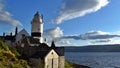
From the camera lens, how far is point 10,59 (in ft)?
162

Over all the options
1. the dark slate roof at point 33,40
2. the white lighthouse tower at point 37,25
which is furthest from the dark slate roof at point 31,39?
the white lighthouse tower at point 37,25

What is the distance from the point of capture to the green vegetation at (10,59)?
4638cm

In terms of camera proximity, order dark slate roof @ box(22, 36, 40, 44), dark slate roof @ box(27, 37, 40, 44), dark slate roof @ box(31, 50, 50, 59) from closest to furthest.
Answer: dark slate roof @ box(31, 50, 50, 59) → dark slate roof @ box(22, 36, 40, 44) → dark slate roof @ box(27, 37, 40, 44)

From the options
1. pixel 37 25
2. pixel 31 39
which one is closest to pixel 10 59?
pixel 31 39

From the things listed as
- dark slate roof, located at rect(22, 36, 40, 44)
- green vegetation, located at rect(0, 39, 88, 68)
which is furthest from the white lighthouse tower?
green vegetation, located at rect(0, 39, 88, 68)

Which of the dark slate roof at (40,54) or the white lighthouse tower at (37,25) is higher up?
the white lighthouse tower at (37,25)

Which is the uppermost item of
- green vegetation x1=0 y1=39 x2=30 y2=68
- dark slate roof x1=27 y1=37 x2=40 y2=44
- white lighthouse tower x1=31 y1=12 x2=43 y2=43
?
white lighthouse tower x1=31 y1=12 x2=43 y2=43

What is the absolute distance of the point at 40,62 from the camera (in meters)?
51.0

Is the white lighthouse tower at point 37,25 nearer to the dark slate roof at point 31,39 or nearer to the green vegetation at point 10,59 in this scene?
the dark slate roof at point 31,39

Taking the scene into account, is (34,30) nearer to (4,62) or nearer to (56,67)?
(56,67)

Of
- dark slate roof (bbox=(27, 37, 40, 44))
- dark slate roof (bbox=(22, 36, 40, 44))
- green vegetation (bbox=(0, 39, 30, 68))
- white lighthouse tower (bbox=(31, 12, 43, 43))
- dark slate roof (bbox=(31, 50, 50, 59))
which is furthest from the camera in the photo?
white lighthouse tower (bbox=(31, 12, 43, 43))

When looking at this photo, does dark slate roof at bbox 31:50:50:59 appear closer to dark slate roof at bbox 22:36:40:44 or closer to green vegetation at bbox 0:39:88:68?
green vegetation at bbox 0:39:88:68

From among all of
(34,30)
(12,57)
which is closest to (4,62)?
(12,57)

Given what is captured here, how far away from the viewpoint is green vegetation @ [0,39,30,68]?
4638 cm
